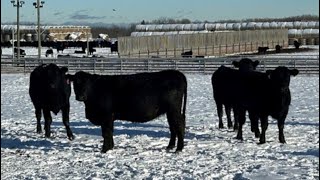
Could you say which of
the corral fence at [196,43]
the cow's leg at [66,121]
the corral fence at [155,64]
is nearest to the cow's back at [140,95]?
the cow's leg at [66,121]

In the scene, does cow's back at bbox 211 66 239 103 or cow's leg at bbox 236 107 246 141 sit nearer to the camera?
cow's leg at bbox 236 107 246 141

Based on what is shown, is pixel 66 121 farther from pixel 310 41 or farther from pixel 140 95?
pixel 310 41

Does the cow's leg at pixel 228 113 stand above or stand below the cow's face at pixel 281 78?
below

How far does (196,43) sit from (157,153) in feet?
154

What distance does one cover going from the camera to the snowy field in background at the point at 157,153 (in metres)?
7.33

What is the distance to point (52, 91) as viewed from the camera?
10.8 m

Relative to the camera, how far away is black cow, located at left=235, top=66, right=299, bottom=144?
31.8 feet

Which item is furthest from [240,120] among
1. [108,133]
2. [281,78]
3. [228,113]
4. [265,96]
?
[108,133]

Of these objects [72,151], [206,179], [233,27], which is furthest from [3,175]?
[233,27]

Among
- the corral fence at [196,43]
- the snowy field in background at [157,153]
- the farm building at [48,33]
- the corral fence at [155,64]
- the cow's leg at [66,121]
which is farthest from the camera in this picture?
the farm building at [48,33]

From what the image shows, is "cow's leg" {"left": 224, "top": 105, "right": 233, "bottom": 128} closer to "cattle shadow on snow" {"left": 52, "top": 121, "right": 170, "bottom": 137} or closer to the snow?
the snow

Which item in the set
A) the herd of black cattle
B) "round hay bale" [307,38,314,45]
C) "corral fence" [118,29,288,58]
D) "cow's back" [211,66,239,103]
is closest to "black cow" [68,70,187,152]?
the herd of black cattle

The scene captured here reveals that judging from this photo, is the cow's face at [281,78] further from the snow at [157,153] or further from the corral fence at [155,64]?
the corral fence at [155,64]

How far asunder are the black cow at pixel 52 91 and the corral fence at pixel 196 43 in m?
33.9
